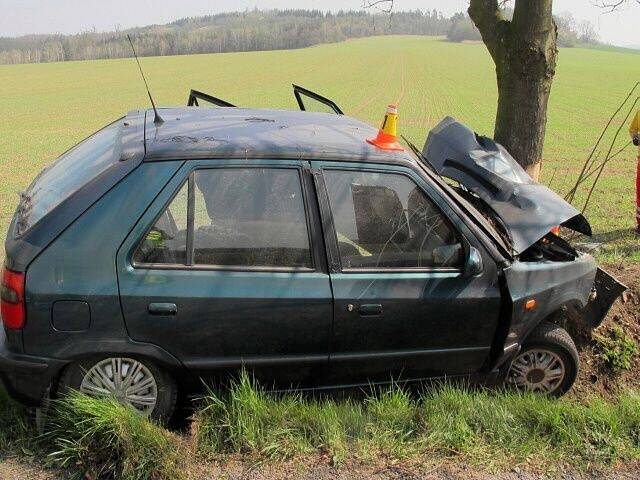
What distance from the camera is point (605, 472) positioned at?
304cm

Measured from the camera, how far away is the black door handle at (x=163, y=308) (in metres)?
3.13

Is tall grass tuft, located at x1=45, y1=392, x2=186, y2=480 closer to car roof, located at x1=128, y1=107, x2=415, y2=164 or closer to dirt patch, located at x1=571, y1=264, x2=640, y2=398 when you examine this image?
car roof, located at x1=128, y1=107, x2=415, y2=164

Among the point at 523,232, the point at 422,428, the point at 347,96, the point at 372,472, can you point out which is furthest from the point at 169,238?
the point at 347,96

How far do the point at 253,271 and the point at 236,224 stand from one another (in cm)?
26

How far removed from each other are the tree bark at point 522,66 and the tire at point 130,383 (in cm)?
411

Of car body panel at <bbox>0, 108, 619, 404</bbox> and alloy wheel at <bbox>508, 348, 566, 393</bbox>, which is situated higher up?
car body panel at <bbox>0, 108, 619, 404</bbox>

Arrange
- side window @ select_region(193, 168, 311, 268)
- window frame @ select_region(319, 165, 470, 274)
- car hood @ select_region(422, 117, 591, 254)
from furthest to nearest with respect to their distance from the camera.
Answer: car hood @ select_region(422, 117, 591, 254) → window frame @ select_region(319, 165, 470, 274) → side window @ select_region(193, 168, 311, 268)

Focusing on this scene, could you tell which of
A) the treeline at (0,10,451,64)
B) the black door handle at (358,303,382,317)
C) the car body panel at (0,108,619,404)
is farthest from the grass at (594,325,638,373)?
the treeline at (0,10,451,64)

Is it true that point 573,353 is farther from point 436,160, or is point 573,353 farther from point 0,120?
point 0,120

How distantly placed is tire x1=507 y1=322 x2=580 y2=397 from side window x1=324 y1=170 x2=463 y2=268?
0.85 m

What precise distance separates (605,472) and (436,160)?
224cm

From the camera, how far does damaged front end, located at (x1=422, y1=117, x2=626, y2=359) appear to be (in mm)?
3686

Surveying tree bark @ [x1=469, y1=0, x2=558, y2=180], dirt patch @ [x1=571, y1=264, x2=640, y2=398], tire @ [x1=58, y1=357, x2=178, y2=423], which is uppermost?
tree bark @ [x1=469, y1=0, x2=558, y2=180]

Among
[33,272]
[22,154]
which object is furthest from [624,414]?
[22,154]
